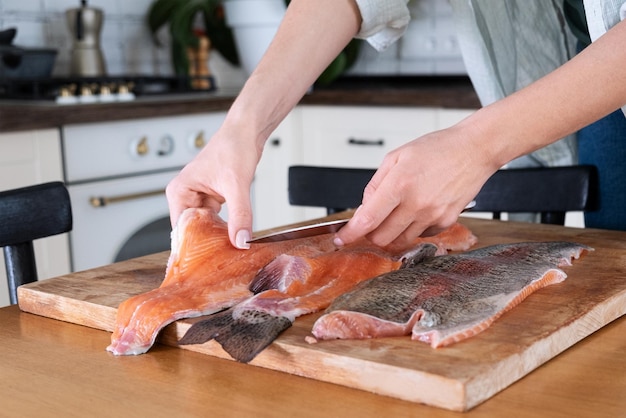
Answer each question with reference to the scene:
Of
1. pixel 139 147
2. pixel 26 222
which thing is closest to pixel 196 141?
pixel 139 147

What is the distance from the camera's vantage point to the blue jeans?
60.6 inches

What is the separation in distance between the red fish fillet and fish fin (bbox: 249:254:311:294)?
2 centimetres

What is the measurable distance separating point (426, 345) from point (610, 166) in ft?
2.82

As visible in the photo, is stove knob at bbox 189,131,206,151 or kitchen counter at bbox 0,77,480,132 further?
stove knob at bbox 189,131,206,151

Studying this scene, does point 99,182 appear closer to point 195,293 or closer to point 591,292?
point 195,293

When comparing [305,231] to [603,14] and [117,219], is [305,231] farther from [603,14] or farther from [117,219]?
[117,219]

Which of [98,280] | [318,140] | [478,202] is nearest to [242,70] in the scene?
[318,140]

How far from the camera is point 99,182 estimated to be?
8.10ft

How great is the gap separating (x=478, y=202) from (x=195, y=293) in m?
0.73

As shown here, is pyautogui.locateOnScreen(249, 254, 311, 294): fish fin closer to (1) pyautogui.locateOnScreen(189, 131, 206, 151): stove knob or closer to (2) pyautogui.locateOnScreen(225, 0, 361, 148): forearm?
(2) pyautogui.locateOnScreen(225, 0, 361, 148): forearm

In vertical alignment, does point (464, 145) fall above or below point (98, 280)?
above

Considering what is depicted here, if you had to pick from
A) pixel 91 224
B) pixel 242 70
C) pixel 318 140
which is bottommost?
pixel 91 224

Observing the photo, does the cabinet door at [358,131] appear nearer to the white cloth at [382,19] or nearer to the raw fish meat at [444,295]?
the white cloth at [382,19]

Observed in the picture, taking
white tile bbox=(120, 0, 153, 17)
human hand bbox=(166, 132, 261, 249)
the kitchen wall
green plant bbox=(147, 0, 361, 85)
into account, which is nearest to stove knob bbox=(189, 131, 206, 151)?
green plant bbox=(147, 0, 361, 85)
